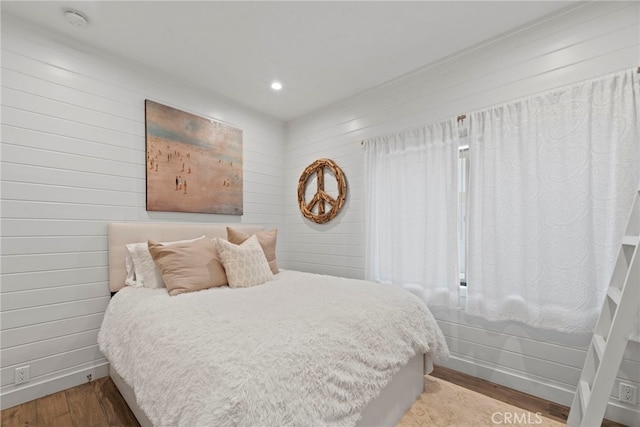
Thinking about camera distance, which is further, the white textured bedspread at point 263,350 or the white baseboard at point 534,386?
the white baseboard at point 534,386

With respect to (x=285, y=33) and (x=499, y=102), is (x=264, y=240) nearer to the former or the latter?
(x=285, y=33)

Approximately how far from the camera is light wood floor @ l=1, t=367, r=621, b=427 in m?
1.79

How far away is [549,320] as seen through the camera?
1966 millimetres

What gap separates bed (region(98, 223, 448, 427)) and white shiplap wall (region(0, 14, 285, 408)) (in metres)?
0.26

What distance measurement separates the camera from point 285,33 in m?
2.19

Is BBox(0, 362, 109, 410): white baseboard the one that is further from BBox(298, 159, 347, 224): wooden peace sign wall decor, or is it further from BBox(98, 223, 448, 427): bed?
BBox(298, 159, 347, 224): wooden peace sign wall decor

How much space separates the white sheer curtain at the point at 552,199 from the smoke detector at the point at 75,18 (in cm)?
298

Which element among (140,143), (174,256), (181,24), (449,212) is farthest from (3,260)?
(449,212)

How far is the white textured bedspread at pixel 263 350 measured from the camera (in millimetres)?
1027

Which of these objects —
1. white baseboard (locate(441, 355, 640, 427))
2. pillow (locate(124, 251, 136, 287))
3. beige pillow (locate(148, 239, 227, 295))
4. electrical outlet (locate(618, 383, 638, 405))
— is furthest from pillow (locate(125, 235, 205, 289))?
electrical outlet (locate(618, 383, 638, 405))

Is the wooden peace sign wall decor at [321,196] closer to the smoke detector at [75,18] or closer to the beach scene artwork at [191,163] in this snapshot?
the beach scene artwork at [191,163]

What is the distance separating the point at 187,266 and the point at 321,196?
1748 millimetres

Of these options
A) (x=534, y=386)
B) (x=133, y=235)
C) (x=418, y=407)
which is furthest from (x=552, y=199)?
(x=133, y=235)

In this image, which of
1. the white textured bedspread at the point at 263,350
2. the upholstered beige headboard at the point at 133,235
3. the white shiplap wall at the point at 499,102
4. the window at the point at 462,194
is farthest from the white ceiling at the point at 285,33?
the white textured bedspread at the point at 263,350
